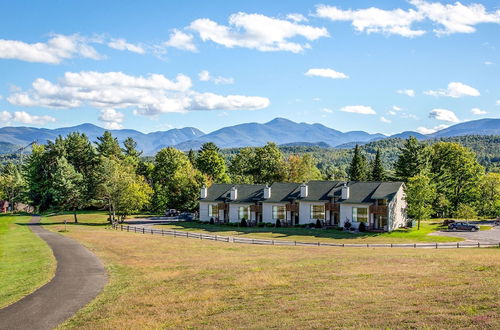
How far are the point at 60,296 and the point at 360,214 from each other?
168 feet

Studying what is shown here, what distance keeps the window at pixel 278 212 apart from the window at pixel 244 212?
5.24 m

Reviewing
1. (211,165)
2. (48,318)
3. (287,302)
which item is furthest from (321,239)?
(211,165)

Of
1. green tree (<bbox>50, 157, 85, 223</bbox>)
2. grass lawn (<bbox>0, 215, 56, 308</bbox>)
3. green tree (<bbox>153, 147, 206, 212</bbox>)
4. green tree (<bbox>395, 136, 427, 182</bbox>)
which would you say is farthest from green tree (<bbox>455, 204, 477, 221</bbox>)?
green tree (<bbox>50, 157, 85, 223</bbox>)

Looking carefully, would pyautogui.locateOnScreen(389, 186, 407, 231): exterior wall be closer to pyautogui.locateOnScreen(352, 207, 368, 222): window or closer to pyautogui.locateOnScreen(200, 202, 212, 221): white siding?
pyautogui.locateOnScreen(352, 207, 368, 222): window

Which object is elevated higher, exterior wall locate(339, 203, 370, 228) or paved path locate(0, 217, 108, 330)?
exterior wall locate(339, 203, 370, 228)

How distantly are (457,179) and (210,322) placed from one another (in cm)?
7820

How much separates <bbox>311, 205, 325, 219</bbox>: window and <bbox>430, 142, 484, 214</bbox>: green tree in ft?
83.0

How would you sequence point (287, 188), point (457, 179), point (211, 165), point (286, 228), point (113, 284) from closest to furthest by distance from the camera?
1. point (113, 284)
2. point (286, 228)
3. point (287, 188)
4. point (457, 179)
5. point (211, 165)

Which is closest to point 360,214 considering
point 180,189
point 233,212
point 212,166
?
point 233,212

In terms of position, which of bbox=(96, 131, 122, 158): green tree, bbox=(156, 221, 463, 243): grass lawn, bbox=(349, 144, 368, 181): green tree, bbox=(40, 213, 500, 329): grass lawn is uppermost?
bbox=(96, 131, 122, 158): green tree

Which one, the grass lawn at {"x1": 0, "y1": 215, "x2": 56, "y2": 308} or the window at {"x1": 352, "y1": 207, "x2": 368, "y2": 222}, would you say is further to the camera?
the window at {"x1": 352, "y1": 207, "x2": 368, "y2": 222}

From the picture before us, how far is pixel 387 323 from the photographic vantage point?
15.6m

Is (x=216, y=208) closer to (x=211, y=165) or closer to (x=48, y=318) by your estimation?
(x=211, y=165)

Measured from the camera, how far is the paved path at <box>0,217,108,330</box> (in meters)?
20.1
